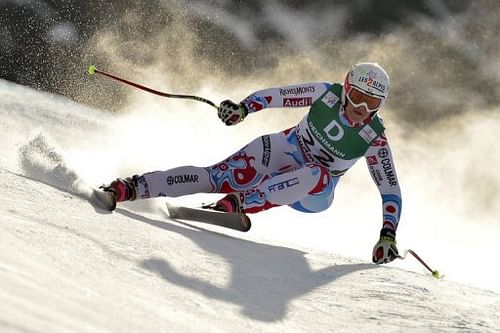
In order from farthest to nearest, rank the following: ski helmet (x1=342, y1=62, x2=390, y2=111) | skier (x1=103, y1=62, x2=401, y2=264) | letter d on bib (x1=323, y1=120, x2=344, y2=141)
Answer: letter d on bib (x1=323, y1=120, x2=344, y2=141) < ski helmet (x1=342, y1=62, x2=390, y2=111) < skier (x1=103, y1=62, x2=401, y2=264)

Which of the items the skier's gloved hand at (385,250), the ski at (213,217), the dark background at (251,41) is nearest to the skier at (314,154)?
the skier's gloved hand at (385,250)

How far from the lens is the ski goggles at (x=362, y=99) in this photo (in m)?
4.60

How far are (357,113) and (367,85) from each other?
0.65ft

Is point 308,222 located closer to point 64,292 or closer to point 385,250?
point 385,250

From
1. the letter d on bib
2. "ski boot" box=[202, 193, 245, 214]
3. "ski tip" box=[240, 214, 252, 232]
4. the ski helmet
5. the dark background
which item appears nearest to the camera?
"ski tip" box=[240, 214, 252, 232]

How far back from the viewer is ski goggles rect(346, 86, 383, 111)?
15.1 ft

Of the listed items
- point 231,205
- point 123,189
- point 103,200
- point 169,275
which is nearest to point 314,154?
point 231,205

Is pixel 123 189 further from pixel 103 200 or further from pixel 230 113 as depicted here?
pixel 230 113

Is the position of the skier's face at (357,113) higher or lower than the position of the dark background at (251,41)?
lower

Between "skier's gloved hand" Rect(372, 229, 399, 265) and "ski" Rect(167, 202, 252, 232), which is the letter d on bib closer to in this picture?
"skier's gloved hand" Rect(372, 229, 399, 265)

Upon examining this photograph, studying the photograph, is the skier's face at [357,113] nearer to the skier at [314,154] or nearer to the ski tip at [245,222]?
the skier at [314,154]

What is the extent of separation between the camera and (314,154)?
482 centimetres

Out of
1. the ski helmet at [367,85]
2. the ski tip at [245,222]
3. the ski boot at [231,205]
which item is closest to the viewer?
the ski tip at [245,222]

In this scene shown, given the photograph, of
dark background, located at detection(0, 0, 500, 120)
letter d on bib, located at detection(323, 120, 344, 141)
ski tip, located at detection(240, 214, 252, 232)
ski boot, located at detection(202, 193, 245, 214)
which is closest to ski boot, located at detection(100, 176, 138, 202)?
ski boot, located at detection(202, 193, 245, 214)
